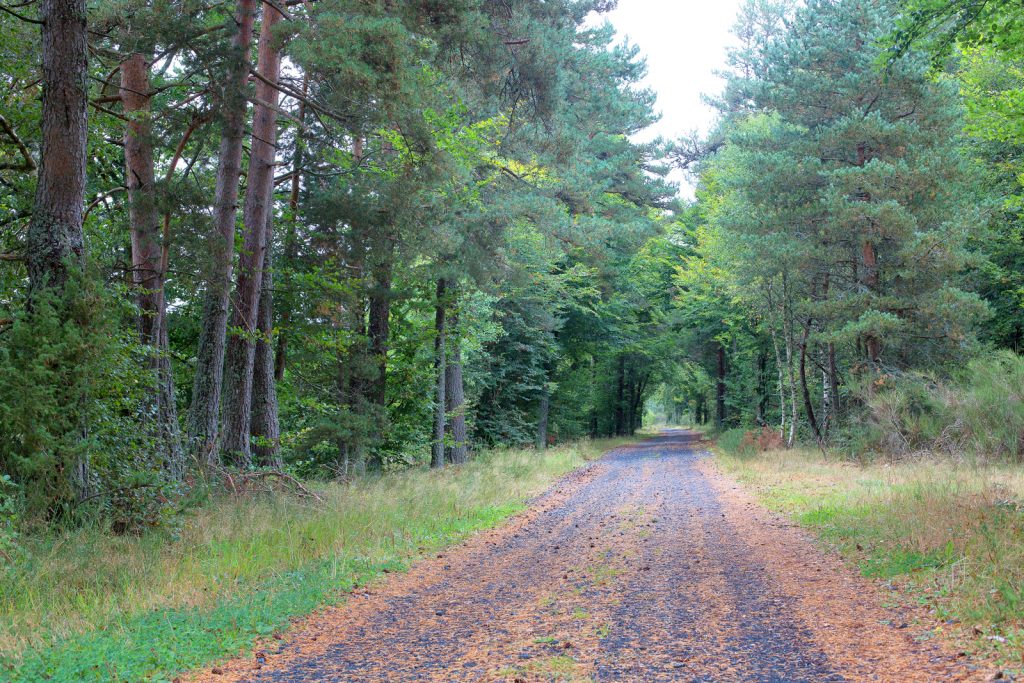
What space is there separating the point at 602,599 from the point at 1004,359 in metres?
15.0

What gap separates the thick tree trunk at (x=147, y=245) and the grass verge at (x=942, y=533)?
28.1ft

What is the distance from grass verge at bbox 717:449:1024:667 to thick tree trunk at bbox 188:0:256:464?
864 centimetres

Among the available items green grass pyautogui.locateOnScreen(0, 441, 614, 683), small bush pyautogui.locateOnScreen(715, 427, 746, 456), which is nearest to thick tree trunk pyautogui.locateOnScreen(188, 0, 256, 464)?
green grass pyautogui.locateOnScreen(0, 441, 614, 683)

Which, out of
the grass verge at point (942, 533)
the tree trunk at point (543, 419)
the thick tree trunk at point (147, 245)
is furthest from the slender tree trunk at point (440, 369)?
the tree trunk at point (543, 419)

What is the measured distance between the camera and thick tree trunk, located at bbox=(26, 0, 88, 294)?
7.19 m

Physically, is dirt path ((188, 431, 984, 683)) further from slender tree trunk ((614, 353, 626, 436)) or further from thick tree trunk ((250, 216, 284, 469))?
slender tree trunk ((614, 353, 626, 436))

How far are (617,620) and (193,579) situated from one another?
3.67m

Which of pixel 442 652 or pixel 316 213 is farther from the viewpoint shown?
pixel 316 213

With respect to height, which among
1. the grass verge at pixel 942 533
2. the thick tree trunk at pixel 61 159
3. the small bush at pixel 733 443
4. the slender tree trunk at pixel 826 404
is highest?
the thick tree trunk at pixel 61 159

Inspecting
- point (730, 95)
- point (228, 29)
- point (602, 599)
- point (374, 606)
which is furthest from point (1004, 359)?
point (730, 95)

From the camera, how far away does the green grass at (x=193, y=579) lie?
14.8ft

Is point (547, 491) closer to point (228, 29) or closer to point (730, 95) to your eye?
point (228, 29)

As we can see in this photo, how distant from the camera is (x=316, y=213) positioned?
13.0 metres

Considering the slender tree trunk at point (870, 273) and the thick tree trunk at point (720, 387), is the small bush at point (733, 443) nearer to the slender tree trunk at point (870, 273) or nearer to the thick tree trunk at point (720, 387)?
the slender tree trunk at point (870, 273)
